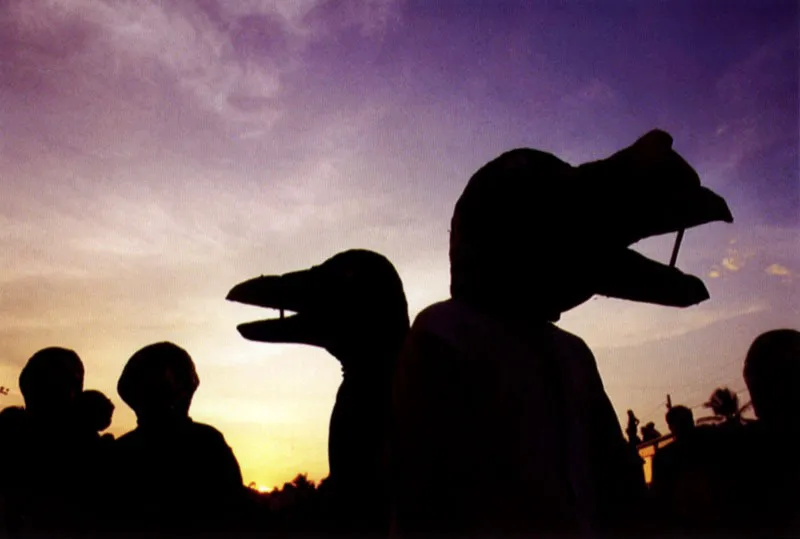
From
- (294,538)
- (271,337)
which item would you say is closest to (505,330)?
(271,337)

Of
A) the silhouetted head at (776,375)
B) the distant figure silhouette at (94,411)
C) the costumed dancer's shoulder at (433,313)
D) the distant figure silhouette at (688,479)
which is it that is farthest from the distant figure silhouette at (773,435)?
the distant figure silhouette at (94,411)

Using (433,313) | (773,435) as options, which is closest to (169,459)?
(433,313)

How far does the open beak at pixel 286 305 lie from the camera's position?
2154 mm

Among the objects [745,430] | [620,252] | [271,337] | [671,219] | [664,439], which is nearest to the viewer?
[671,219]

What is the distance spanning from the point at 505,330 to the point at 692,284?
518mm

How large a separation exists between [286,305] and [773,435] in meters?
2.45

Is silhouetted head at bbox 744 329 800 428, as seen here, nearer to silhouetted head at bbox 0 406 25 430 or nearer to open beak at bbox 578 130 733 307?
open beak at bbox 578 130 733 307

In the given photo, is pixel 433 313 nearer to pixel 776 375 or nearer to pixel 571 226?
pixel 571 226

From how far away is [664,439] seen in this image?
21.8 metres

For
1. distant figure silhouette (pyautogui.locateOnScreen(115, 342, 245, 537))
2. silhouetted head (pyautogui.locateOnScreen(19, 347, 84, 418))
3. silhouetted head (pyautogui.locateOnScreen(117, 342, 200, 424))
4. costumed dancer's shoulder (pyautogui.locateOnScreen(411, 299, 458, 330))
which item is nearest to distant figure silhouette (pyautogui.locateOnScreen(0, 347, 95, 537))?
silhouetted head (pyautogui.locateOnScreen(19, 347, 84, 418))

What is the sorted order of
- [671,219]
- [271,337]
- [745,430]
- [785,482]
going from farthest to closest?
[745,430]
[785,482]
[271,337]
[671,219]

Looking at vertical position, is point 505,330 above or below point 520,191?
below

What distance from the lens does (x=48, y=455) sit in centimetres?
362

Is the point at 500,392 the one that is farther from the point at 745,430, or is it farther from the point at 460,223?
the point at 745,430
